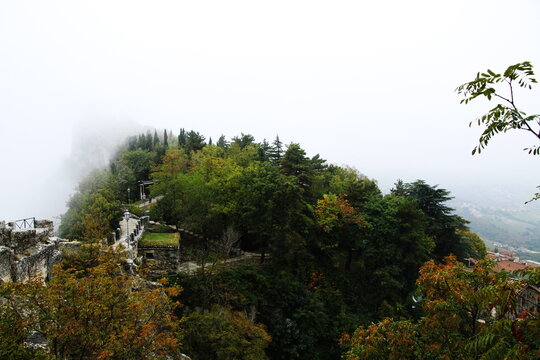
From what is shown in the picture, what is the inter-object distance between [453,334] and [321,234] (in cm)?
1440

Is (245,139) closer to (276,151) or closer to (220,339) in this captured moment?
(276,151)

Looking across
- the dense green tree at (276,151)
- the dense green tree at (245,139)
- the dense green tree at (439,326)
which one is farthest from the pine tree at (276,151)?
the dense green tree at (439,326)

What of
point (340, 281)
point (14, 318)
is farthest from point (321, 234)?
point (14, 318)

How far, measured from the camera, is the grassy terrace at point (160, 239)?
2092cm

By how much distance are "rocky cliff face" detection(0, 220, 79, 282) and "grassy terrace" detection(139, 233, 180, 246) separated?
5949 millimetres

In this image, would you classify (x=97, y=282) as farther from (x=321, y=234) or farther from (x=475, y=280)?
(x=321, y=234)

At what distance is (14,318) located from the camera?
6309 millimetres

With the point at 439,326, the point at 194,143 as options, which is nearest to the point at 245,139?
the point at 194,143

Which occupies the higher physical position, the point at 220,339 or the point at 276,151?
the point at 276,151

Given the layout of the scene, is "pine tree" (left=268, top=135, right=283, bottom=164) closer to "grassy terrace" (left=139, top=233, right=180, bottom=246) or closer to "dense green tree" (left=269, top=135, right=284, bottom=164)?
"dense green tree" (left=269, top=135, right=284, bottom=164)

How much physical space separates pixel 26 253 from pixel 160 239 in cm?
936

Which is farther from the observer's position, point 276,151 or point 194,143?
point 194,143

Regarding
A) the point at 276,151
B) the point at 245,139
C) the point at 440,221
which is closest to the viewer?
the point at 440,221

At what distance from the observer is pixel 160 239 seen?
2205 centimetres
